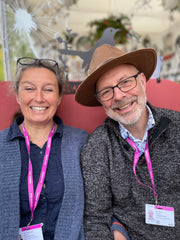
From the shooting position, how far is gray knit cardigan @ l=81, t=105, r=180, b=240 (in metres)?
1.30

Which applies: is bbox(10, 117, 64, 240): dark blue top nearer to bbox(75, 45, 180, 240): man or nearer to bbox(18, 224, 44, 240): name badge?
bbox(18, 224, 44, 240): name badge

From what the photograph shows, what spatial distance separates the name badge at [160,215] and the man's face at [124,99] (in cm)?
60

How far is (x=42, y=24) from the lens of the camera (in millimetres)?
2240

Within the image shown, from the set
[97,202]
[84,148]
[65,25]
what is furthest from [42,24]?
[97,202]

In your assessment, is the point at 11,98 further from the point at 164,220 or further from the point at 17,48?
the point at 164,220

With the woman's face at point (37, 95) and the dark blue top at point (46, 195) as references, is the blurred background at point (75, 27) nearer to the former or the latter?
the woman's face at point (37, 95)

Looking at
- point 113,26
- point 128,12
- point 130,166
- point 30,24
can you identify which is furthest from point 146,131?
point 128,12

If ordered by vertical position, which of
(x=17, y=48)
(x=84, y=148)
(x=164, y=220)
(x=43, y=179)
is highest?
(x=17, y=48)

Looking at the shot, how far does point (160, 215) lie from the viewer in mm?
1296

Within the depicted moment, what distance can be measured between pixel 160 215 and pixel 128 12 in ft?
8.88

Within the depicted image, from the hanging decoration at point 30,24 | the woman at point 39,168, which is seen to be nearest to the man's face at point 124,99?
the woman at point 39,168

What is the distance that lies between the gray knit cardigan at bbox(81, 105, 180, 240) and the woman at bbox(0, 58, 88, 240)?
0.33 ft

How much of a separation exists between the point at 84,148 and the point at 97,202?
388 mm

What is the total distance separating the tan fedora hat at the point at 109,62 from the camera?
1.32 meters
